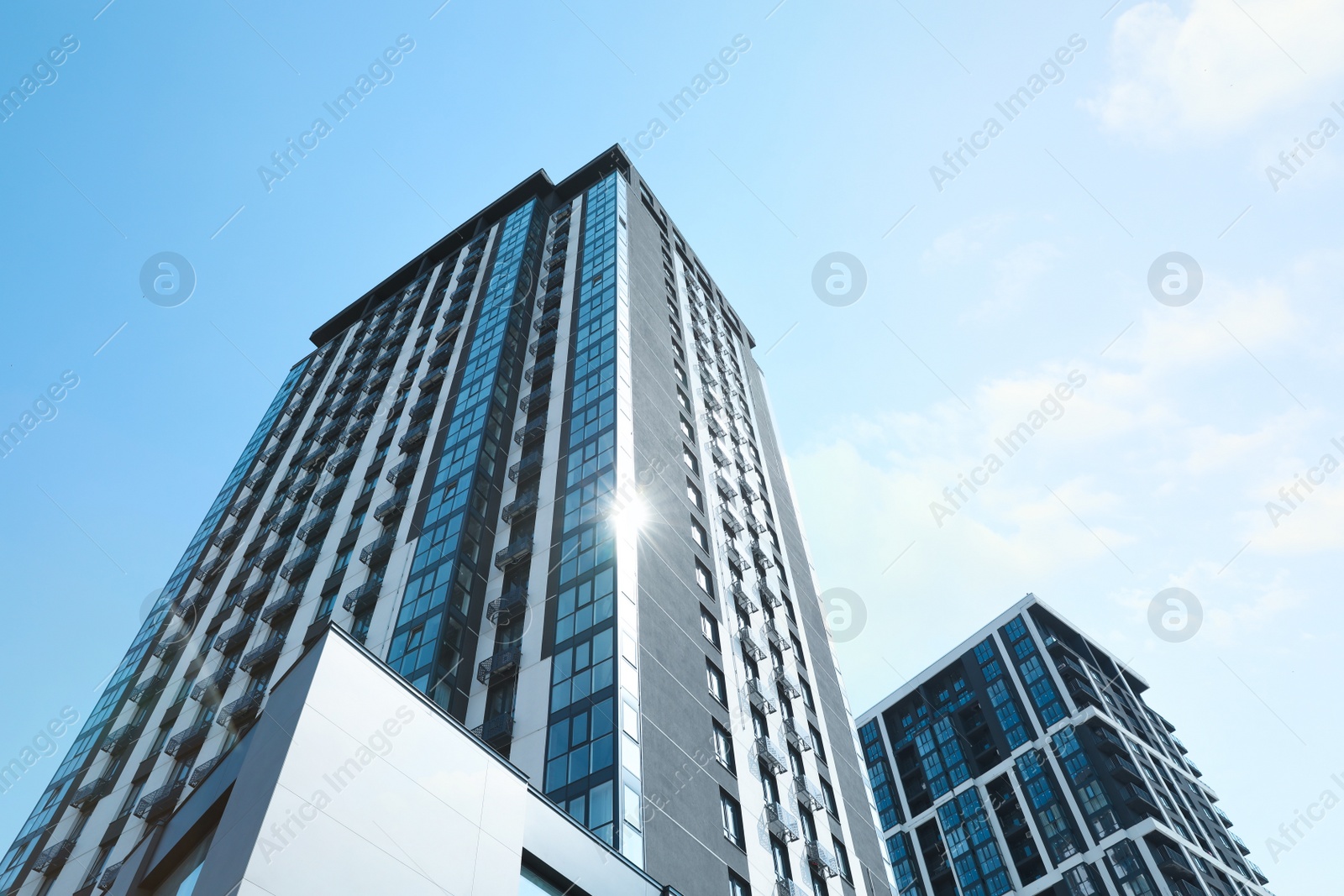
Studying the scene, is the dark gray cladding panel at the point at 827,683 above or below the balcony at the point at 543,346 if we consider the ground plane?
below

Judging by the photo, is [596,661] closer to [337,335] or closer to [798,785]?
[798,785]

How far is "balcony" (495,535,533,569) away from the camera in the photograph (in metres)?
43.8

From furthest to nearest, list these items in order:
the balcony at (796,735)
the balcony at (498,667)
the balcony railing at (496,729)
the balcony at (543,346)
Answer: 1. the balcony at (543,346)
2. the balcony at (796,735)
3. the balcony at (498,667)
4. the balcony railing at (496,729)

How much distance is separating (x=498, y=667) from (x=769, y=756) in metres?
12.4

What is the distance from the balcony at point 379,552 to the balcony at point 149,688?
52.4 ft

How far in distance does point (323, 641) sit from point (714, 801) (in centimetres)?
1942

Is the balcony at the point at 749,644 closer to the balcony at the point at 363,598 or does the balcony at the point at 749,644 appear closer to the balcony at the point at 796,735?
the balcony at the point at 796,735

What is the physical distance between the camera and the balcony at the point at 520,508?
153 feet

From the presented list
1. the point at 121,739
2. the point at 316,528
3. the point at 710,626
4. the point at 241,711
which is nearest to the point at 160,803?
the point at 241,711

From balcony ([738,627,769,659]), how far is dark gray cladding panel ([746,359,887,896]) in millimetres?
6720

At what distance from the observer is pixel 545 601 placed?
40.5 meters

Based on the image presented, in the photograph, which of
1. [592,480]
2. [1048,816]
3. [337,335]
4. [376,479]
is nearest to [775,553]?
[592,480]

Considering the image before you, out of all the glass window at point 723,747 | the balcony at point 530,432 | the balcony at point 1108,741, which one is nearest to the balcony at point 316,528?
the balcony at point 530,432

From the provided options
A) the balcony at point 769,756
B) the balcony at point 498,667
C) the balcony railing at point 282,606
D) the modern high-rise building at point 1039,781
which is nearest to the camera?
the balcony at point 498,667
